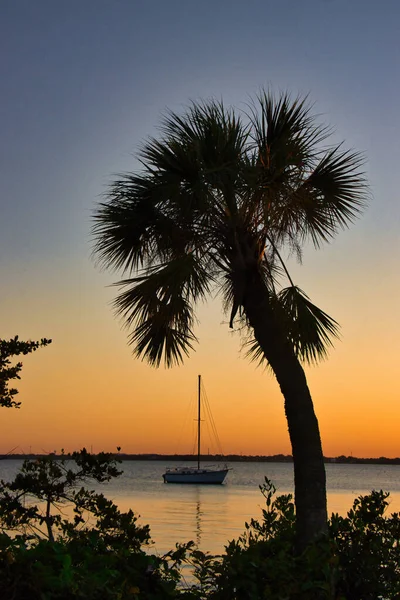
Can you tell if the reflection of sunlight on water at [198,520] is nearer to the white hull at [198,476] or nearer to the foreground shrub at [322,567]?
the foreground shrub at [322,567]

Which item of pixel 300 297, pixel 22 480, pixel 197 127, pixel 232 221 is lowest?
pixel 22 480

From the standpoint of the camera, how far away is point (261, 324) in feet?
27.7

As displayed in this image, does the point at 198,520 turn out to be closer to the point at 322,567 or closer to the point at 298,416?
the point at 298,416

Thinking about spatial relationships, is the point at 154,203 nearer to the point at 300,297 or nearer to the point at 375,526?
the point at 300,297

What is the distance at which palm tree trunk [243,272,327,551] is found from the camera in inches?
289

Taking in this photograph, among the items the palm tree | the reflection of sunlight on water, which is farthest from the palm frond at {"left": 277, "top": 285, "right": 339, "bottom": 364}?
the reflection of sunlight on water

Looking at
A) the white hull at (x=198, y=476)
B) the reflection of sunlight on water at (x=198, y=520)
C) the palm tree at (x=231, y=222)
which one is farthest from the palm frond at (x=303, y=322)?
the white hull at (x=198, y=476)

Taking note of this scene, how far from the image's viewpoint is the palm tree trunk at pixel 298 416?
7332 mm

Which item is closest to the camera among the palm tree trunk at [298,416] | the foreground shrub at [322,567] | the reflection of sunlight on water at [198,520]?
the foreground shrub at [322,567]

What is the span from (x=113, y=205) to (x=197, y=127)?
1.54 meters

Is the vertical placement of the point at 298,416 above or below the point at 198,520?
above

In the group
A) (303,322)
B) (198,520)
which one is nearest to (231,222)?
Answer: (303,322)

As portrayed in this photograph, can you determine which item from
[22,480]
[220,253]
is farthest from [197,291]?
[22,480]

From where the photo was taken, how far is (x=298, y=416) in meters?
7.77
